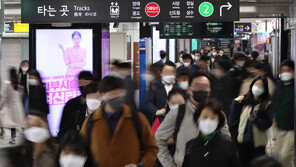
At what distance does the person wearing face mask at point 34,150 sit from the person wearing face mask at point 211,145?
1.06 metres

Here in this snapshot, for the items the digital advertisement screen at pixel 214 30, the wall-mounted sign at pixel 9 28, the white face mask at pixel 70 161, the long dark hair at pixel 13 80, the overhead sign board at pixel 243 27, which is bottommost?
the white face mask at pixel 70 161

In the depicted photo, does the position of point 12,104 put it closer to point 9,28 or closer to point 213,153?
point 213,153

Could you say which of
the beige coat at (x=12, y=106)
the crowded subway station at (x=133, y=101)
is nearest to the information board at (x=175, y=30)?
the crowded subway station at (x=133, y=101)

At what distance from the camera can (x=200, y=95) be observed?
5.20m

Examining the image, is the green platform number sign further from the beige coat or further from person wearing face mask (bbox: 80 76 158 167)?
person wearing face mask (bbox: 80 76 158 167)

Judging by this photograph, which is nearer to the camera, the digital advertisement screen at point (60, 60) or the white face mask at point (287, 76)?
the white face mask at point (287, 76)

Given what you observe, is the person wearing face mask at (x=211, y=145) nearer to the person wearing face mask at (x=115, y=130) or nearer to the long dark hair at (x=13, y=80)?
the person wearing face mask at (x=115, y=130)

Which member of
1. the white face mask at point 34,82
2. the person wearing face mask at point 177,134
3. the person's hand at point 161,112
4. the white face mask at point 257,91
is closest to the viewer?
the person wearing face mask at point 177,134

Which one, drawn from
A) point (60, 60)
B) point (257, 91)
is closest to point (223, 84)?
point (257, 91)

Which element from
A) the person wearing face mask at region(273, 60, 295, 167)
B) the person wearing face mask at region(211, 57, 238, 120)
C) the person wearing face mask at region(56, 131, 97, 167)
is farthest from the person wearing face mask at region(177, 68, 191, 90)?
the person wearing face mask at region(56, 131, 97, 167)

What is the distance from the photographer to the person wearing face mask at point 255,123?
235 inches

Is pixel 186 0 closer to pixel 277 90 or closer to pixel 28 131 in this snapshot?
pixel 277 90

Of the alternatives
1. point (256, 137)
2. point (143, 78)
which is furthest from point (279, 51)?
point (256, 137)

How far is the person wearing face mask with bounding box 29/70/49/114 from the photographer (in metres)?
8.30
